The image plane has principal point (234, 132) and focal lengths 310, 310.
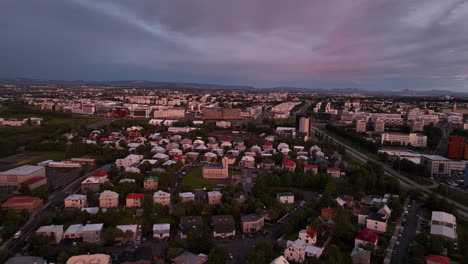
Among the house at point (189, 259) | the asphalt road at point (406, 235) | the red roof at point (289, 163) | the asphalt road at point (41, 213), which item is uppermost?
the red roof at point (289, 163)

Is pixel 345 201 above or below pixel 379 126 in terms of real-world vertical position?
below

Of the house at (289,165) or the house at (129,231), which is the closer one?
the house at (129,231)

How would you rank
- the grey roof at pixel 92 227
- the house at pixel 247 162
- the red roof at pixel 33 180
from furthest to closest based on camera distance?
the house at pixel 247 162 → the red roof at pixel 33 180 → the grey roof at pixel 92 227

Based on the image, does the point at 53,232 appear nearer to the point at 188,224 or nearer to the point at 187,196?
the point at 188,224

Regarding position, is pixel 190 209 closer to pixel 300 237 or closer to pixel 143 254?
pixel 143 254

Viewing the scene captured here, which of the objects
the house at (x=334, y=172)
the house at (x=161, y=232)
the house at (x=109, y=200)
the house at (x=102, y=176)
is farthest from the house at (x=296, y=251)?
the house at (x=102, y=176)

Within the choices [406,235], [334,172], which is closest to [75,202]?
[406,235]

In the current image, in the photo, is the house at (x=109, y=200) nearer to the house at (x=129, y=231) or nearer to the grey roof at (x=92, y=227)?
the grey roof at (x=92, y=227)

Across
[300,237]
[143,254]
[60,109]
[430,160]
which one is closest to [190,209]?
[143,254]
